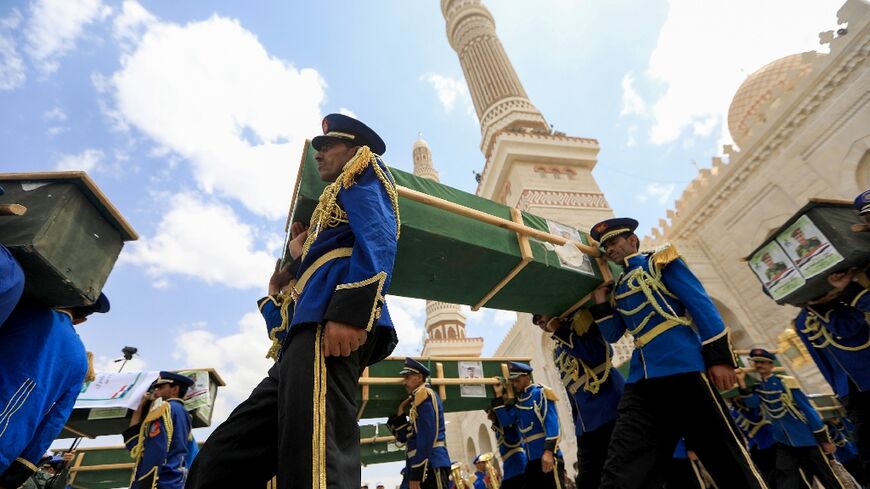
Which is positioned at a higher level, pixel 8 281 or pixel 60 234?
pixel 60 234

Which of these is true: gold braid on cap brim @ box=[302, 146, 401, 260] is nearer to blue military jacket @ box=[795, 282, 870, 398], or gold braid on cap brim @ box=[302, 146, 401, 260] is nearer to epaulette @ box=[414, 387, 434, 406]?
epaulette @ box=[414, 387, 434, 406]

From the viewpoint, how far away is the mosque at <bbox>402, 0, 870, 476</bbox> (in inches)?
363

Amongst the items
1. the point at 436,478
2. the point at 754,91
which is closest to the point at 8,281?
the point at 436,478

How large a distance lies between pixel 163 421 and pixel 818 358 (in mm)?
6484

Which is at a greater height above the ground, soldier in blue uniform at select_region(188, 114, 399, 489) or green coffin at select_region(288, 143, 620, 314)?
green coffin at select_region(288, 143, 620, 314)

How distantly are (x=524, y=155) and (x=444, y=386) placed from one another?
10930mm

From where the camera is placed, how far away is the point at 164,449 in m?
3.85

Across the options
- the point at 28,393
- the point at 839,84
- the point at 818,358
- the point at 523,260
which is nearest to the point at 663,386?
the point at 523,260

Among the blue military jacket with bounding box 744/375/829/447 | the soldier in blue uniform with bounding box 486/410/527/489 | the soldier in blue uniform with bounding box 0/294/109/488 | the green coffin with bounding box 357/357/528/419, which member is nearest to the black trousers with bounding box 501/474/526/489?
the soldier in blue uniform with bounding box 486/410/527/489

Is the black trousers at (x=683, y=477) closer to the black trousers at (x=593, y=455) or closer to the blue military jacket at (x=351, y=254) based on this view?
the black trousers at (x=593, y=455)

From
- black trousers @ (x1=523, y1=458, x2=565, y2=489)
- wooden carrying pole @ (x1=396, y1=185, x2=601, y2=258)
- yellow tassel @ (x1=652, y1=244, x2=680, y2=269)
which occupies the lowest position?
black trousers @ (x1=523, y1=458, x2=565, y2=489)

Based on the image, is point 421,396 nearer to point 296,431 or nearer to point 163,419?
point 163,419

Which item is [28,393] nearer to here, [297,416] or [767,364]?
[297,416]

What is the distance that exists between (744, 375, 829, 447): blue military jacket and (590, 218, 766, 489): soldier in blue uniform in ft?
11.8
